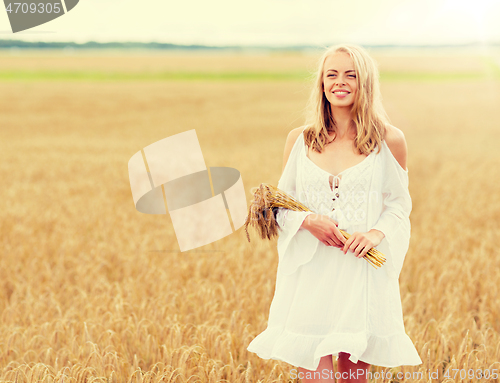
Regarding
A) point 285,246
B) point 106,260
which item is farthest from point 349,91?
point 106,260

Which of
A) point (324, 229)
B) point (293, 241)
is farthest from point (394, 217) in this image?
point (293, 241)

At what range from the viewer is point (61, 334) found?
3.60 meters

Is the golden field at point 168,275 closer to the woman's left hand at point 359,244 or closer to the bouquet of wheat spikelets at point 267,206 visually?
the bouquet of wheat spikelets at point 267,206

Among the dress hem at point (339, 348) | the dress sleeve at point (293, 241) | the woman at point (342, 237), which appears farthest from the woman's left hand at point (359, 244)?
the dress hem at point (339, 348)

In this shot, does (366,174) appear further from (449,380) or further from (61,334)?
(61,334)

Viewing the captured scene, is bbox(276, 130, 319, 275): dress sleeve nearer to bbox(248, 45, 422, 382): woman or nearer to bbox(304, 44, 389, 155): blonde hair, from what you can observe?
bbox(248, 45, 422, 382): woman

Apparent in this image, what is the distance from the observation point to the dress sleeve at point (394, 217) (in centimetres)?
214

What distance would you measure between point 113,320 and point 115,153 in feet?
39.2

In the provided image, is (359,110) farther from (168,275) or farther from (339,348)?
(168,275)

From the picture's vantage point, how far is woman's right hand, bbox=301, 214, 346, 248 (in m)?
2.03

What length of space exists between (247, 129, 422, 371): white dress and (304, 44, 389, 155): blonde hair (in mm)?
68

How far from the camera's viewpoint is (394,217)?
2.16m

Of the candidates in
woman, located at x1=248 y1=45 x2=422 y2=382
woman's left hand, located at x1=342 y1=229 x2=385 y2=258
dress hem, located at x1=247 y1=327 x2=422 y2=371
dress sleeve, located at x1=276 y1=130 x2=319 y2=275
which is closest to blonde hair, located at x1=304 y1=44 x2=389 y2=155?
woman, located at x1=248 y1=45 x2=422 y2=382

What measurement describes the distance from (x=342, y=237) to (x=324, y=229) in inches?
3.3
